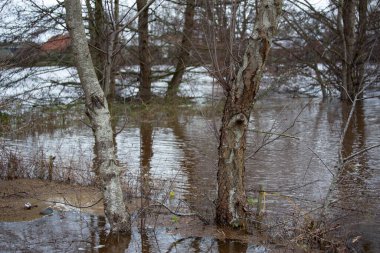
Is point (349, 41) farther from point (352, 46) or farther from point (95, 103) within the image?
point (95, 103)

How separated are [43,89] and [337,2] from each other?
1250 centimetres

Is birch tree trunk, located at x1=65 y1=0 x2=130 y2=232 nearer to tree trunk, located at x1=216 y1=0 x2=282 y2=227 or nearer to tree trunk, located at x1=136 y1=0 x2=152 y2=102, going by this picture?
tree trunk, located at x1=216 y1=0 x2=282 y2=227

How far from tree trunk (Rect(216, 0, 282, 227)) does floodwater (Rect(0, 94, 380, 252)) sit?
1.15 feet

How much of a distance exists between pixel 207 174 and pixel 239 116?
4.38 m

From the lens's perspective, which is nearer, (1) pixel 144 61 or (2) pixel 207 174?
(2) pixel 207 174

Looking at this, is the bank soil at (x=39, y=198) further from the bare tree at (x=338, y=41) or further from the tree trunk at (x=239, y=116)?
the bare tree at (x=338, y=41)

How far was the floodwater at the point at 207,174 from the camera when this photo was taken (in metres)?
6.84

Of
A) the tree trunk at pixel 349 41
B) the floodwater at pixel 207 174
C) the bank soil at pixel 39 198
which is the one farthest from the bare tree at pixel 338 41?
the bank soil at pixel 39 198

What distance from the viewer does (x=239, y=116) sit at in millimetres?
6754

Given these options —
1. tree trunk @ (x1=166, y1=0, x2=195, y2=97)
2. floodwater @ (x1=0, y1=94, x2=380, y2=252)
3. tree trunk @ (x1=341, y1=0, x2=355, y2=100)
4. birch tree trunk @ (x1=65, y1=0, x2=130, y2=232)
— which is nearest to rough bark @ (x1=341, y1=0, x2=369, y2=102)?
tree trunk @ (x1=341, y1=0, x2=355, y2=100)

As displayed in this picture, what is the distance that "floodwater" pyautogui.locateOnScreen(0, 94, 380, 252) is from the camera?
22.4 feet

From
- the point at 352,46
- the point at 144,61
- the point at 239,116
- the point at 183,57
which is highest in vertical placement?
the point at 352,46

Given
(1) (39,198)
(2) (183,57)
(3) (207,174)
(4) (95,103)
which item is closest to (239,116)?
(4) (95,103)

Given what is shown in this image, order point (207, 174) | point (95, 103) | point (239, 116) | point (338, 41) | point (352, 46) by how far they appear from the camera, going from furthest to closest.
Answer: point (338, 41) → point (352, 46) → point (207, 174) → point (239, 116) → point (95, 103)
